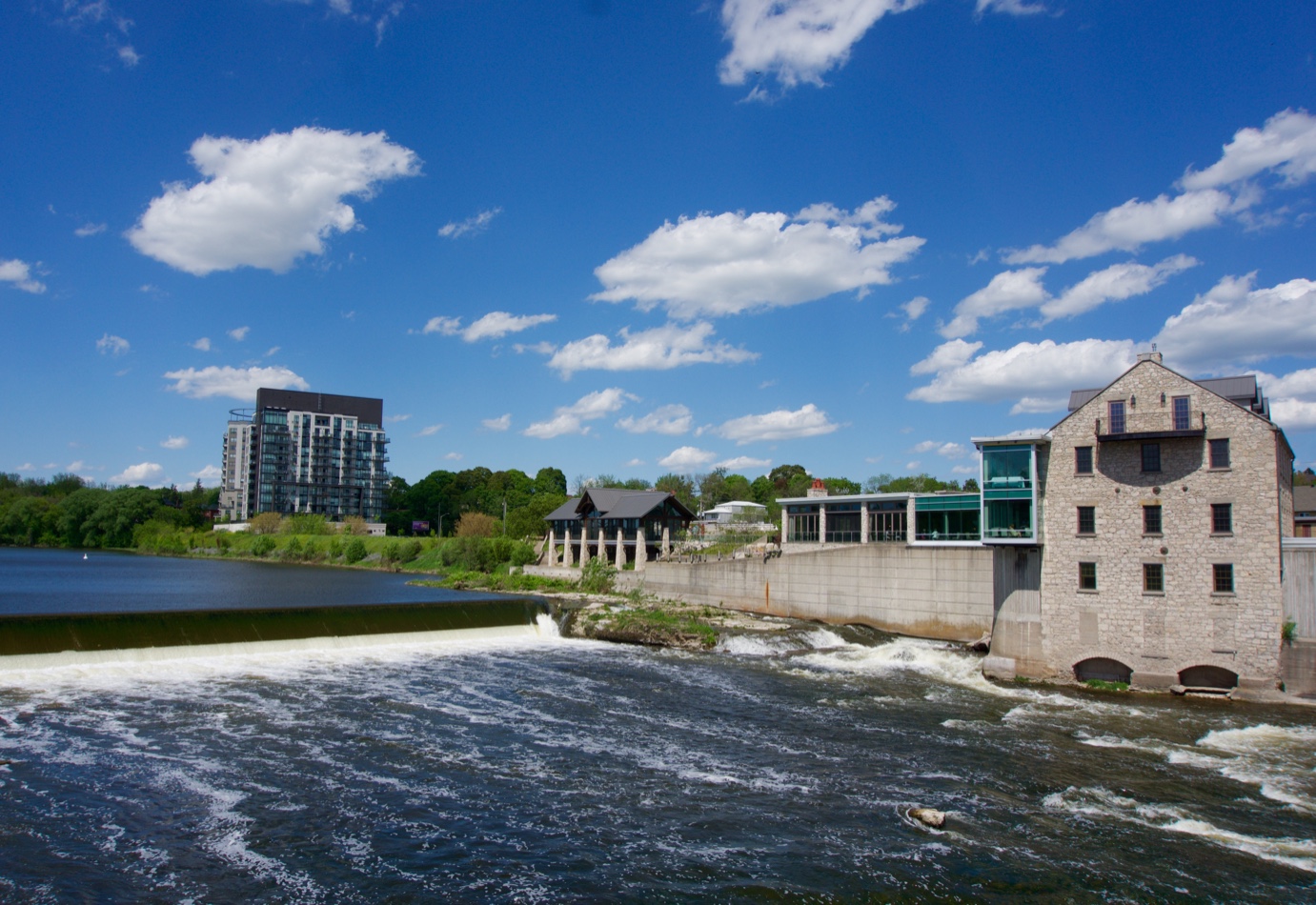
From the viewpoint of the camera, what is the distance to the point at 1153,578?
29.4 metres

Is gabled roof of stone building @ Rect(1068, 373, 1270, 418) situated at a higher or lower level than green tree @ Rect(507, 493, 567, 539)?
higher

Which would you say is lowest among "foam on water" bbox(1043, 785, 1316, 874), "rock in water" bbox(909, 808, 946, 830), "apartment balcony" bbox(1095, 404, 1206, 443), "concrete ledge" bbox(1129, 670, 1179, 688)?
"foam on water" bbox(1043, 785, 1316, 874)

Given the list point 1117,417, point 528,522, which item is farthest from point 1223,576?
point 528,522

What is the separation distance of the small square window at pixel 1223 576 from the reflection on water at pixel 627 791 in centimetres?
415

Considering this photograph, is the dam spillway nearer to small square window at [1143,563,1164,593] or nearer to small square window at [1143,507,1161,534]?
small square window at [1143,563,1164,593]

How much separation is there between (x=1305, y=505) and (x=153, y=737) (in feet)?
213

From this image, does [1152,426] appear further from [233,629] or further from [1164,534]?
[233,629]

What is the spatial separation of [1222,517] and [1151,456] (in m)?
3.03

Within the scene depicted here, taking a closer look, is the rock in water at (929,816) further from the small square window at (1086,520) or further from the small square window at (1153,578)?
the small square window at (1086,520)

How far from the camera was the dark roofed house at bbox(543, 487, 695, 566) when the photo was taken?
215ft

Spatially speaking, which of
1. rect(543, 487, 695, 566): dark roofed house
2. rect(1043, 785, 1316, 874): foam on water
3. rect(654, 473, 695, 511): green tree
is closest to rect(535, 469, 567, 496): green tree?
rect(654, 473, 695, 511): green tree

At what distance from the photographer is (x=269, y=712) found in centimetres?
2350

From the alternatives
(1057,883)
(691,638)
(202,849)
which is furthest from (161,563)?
(1057,883)

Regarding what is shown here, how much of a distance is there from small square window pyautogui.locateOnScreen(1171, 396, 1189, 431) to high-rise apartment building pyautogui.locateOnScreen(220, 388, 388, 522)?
173216 mm
